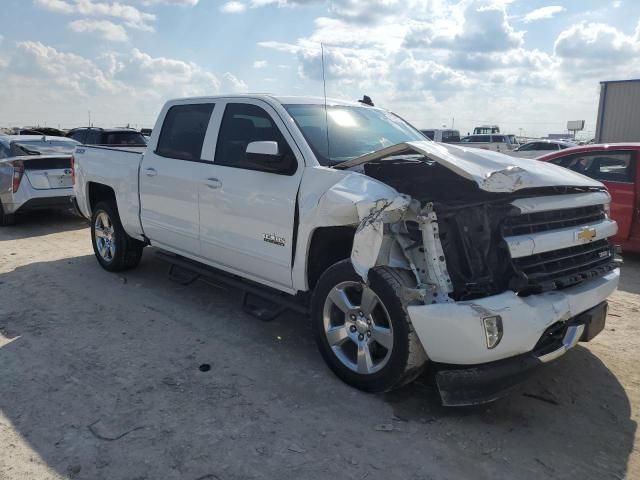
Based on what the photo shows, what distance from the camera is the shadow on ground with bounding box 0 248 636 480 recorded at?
2.91 m

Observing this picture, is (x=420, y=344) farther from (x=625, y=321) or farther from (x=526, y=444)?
(x=625, y=321)

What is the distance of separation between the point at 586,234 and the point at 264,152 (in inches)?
92.3

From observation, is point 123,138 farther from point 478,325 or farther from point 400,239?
point 478,325

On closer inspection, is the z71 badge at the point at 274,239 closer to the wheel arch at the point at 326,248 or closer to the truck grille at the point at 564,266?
the wheel arch at the point at 326,248

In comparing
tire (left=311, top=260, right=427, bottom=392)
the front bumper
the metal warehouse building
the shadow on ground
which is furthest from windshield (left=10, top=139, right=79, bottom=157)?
the metal warehouse building

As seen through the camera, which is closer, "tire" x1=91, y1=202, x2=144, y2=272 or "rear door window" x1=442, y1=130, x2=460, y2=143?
"tire" x1=91, y1=202, x2=144, y2=272

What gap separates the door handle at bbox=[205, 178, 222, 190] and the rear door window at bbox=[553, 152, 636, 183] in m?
5.26

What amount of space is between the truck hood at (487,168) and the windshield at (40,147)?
27.2ft

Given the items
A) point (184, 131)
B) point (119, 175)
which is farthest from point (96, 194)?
point (184, 131)

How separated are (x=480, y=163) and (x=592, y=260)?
50.5 inches

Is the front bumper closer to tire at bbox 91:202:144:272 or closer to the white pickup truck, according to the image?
the white pickup truck

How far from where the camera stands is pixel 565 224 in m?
3.73

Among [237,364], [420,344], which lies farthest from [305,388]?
[420,344]

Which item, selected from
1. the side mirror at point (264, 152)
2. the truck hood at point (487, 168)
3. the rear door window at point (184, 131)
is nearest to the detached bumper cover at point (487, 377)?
the truck hood at point (487, 168)
